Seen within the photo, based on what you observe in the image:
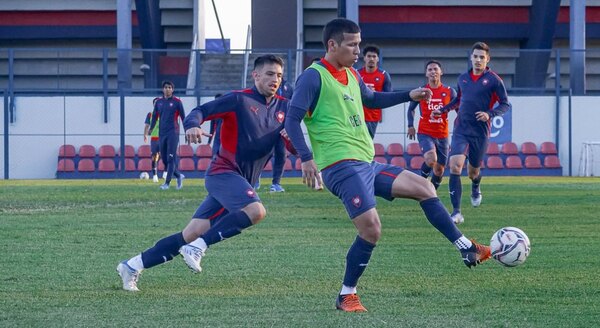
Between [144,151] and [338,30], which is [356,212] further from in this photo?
[144,151]

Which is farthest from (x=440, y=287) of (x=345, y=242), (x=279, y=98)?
(x=345, y=242)

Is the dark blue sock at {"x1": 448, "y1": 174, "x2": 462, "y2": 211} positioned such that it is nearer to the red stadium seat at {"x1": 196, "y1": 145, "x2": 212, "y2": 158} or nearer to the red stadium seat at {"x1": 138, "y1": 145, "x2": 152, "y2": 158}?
the red stadium seat at {"x1": 196, "y1": 145, "x2": 212, "y2": 158}

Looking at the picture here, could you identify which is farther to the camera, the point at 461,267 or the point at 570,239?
the point at 570,239

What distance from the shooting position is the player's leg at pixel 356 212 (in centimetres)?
727

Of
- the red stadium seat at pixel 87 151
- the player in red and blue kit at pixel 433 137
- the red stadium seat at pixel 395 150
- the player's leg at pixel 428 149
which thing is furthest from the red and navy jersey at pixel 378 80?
the red stadium seat at pixel 87 151

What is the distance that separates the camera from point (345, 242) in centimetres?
1198

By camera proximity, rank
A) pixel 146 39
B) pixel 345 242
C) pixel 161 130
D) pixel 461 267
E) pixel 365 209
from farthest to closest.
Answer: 1. pixel 146 39
2. pixel 161 130
3. pixel 345 242
4. pixel 461 267
5. pixel 365 209

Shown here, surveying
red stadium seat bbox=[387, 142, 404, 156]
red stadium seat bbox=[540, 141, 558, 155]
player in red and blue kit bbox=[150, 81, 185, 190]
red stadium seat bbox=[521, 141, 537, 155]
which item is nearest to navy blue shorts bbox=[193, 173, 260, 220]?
player in red and blue kit bbox=[150, 81, 185, 190]

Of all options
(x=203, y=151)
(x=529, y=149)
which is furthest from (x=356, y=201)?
(x=529, y=149)

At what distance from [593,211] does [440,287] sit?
29.9ft

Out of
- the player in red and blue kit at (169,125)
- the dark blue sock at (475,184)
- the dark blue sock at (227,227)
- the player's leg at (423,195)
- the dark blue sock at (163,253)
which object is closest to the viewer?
the player's leg at (423,195)

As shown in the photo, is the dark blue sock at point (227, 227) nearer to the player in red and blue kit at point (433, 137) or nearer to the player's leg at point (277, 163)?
the player in red and blue kit at point (433, 137)

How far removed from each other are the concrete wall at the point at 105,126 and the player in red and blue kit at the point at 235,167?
25.2 metres

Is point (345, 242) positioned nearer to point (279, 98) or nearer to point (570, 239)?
point (570, 239)
